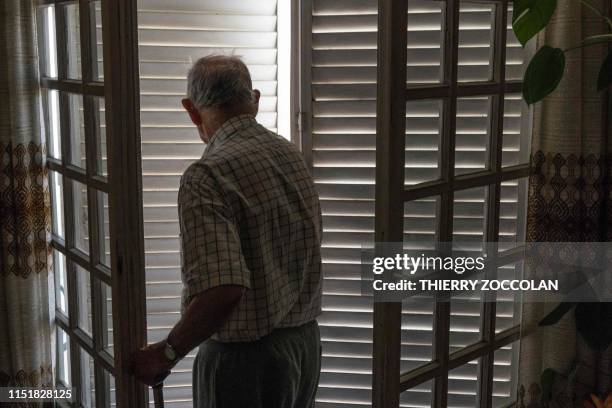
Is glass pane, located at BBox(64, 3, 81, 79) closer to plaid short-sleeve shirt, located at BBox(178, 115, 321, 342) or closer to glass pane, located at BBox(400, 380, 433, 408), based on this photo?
plaid short-sleeve shirt, located at BBox(178, 115, 321, 342)

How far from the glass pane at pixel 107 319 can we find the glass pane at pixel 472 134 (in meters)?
1.04

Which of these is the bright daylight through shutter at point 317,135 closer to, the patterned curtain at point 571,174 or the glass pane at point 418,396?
the patterned curtain at point 571,174

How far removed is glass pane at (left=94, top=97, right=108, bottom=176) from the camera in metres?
2.18

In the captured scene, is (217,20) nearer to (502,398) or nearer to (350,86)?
(350,86)

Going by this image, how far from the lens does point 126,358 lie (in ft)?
6.89

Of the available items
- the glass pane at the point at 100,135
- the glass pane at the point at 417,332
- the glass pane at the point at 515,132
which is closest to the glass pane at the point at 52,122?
the glass pane at the point at 100,135

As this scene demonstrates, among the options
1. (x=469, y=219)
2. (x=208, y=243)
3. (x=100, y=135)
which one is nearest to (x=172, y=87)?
(x=100, y=135)

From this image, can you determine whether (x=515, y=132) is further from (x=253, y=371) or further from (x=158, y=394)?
(x=158, y=394)

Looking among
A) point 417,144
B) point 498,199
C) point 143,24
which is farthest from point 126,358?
point 143,24

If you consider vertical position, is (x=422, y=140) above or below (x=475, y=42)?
below

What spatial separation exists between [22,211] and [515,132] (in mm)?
1491

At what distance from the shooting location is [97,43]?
7.02 ft

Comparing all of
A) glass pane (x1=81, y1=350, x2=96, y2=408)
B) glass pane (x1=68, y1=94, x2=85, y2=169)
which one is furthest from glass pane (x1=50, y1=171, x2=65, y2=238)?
glass pane (x1=81, y1=350, x2=96, y2=408)
